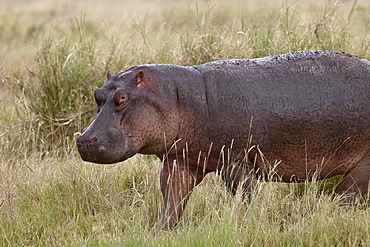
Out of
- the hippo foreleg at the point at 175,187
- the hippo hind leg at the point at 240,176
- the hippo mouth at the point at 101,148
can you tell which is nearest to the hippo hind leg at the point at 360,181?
the hippo hind leg at the point at 240,176

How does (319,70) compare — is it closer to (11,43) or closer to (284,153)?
(284,153)

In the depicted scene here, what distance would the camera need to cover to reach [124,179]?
463cm

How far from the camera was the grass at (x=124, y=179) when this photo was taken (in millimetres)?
3312

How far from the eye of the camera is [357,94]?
372cm

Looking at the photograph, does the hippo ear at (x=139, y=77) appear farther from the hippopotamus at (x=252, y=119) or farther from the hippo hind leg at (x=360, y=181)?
the hippo hind leg at (x=360, y=181)

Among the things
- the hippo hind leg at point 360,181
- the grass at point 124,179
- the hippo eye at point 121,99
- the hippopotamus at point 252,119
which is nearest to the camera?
the grass at point 124,179

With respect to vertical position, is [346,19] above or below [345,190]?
above

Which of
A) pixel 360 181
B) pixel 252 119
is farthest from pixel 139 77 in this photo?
pixel 360 181

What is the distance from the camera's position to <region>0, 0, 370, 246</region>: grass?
10.9 feet

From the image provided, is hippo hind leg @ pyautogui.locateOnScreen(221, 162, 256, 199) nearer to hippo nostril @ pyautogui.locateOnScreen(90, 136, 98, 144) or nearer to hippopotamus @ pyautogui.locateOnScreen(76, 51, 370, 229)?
hippopotamus @ pyautogui.locateOnScreen(76, 51, 370, 229)

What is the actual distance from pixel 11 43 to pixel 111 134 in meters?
8.19

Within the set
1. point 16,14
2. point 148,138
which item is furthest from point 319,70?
point 16,14

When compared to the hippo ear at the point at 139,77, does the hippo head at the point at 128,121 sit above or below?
below

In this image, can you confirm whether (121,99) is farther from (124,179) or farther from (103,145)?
(124,179)
